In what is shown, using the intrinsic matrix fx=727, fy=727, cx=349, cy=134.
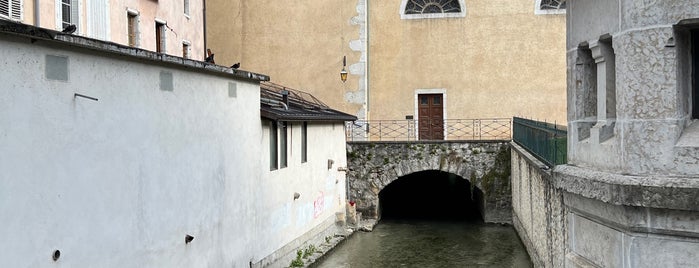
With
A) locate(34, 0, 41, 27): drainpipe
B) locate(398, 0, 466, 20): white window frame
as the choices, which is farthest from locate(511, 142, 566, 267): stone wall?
locate(34, 0, 41, 27): drainpipe

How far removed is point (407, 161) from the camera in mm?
20672

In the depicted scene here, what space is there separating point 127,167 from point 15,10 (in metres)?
6.00

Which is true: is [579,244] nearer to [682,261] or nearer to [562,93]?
[682,261]

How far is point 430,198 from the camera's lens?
26156mm

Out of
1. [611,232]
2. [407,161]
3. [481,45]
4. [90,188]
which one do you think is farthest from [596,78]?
[481,45]

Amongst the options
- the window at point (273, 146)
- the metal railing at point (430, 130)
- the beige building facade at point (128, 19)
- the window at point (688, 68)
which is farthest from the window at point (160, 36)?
the window at point (688, 68)

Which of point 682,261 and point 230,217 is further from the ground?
point 682,261

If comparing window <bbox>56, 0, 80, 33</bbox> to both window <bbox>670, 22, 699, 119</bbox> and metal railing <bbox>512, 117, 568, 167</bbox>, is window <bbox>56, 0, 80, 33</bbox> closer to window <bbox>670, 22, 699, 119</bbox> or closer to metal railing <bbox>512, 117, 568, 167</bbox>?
metal railing <bbox>512, 117, 568, 167</bbox>

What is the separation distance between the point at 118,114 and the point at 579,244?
210 inches

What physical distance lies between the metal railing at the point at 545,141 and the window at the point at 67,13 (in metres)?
9.12

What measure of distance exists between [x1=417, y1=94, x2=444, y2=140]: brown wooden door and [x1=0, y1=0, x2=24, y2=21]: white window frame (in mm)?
13742

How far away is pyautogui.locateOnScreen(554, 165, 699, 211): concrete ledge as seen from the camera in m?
2.93

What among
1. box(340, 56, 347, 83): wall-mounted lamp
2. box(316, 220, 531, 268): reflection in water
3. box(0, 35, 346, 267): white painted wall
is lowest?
box(316, 220, 531, 268): reflection in water

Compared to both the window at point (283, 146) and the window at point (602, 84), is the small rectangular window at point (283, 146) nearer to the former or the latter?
the window at point (283, 146)
